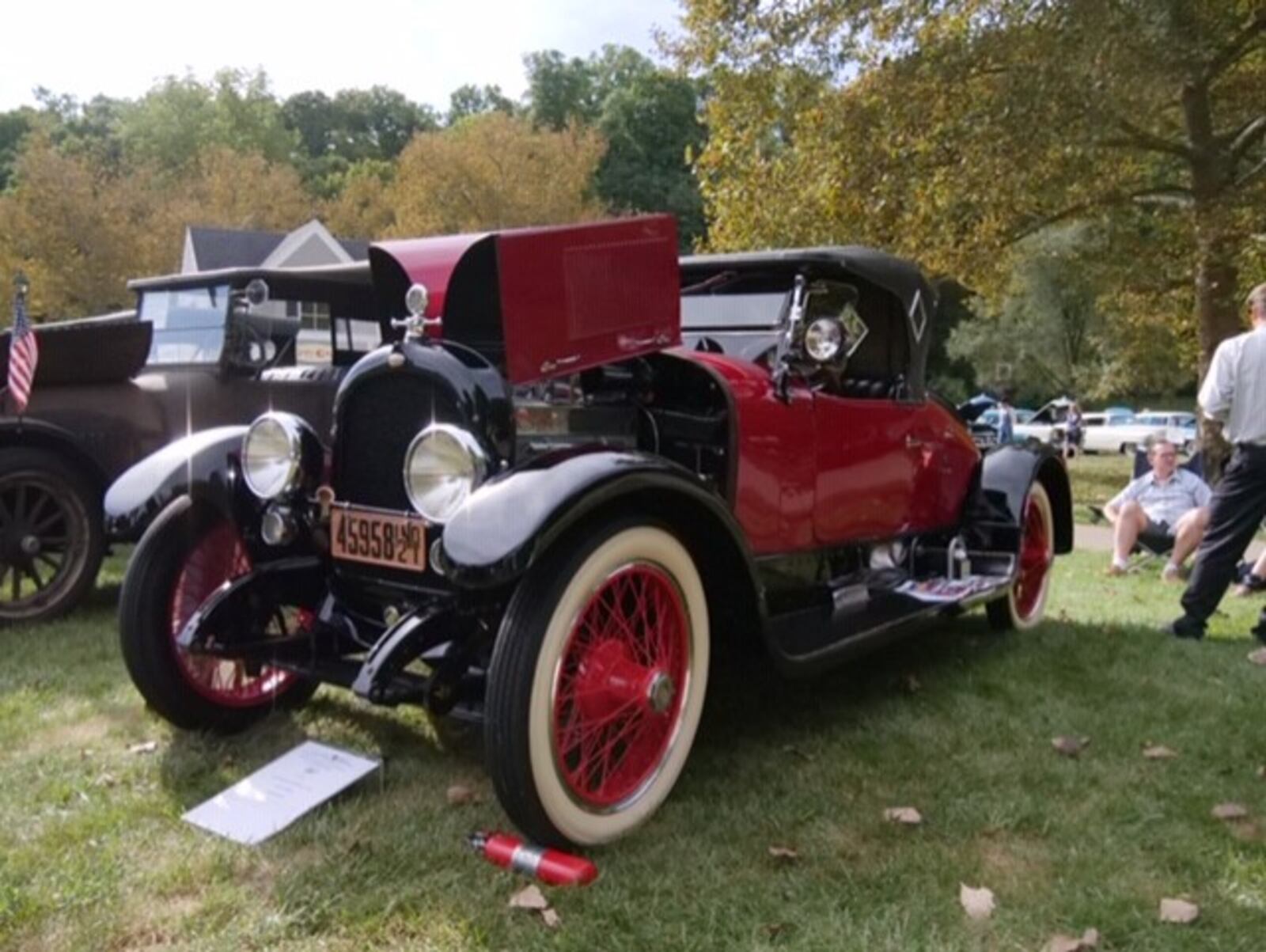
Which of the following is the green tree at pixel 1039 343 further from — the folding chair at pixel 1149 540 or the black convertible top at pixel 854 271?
the black convertible top at pixel 854 271

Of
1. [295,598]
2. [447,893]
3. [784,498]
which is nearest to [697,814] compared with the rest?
[447,893]

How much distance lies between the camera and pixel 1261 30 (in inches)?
408

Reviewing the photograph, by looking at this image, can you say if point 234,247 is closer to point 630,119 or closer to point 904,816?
point 904,816

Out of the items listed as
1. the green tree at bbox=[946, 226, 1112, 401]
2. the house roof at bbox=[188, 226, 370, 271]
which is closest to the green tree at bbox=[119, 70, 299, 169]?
the house roof at bbox=[188, 226, 370, 271]

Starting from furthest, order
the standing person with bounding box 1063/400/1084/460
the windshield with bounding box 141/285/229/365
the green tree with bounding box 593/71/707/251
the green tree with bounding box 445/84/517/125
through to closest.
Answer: the green tree with bounding box 445/84/517/125, the green tree with bounding box 593/71/707/251, the standing person with bounding box 1063/400/1084/460, the windshield with bounding box 141/285/229/365

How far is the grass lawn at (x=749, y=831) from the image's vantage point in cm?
226

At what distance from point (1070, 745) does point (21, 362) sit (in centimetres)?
518

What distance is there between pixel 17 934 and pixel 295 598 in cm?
125

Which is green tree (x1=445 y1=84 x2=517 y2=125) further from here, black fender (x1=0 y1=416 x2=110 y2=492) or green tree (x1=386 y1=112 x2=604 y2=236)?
black fender (x1=0 y1=416 x2=110 y2=492)

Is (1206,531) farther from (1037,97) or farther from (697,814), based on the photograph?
(1037,97)

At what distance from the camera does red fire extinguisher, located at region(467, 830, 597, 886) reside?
2412mm

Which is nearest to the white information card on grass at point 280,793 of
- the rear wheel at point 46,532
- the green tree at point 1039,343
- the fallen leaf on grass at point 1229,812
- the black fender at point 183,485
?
the black fender at point 183,485

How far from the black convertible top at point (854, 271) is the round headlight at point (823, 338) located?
336 mm

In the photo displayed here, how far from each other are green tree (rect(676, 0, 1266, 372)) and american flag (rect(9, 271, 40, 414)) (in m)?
7.59
